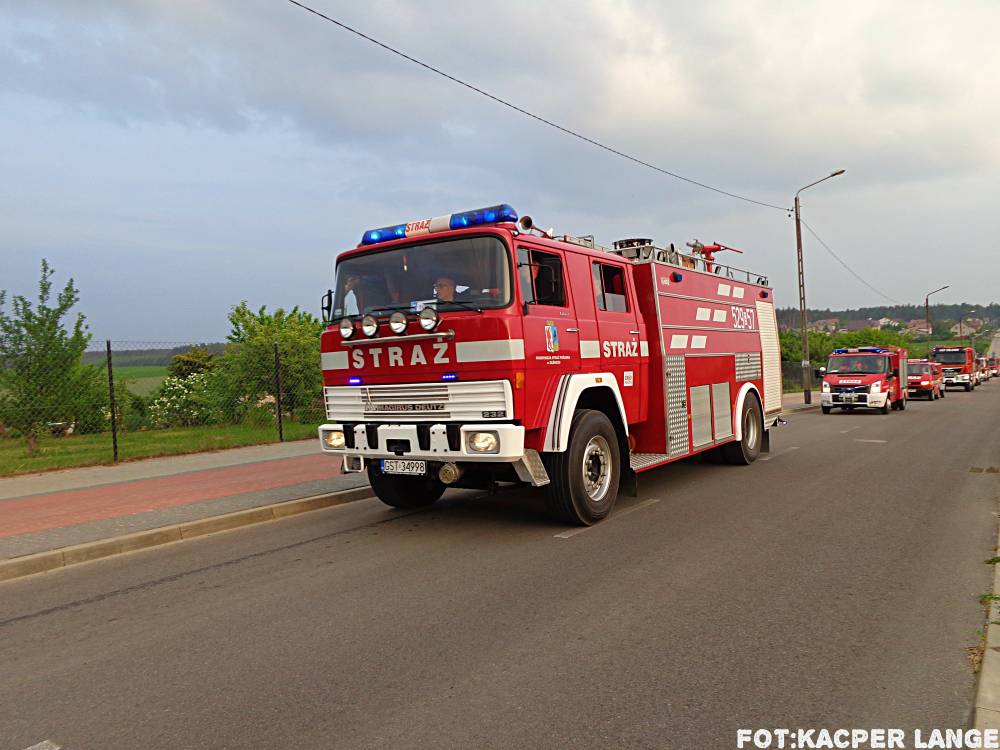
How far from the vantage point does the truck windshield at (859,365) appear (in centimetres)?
2273

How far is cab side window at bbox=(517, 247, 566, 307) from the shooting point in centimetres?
641

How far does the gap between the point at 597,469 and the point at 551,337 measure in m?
1.54

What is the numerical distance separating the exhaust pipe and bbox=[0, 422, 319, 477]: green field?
7.81 meters

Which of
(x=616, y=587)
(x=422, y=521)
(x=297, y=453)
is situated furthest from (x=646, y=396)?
(x=297, y=453)

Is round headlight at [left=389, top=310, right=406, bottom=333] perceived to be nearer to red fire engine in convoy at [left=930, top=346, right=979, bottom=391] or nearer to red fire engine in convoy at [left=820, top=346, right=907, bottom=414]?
red fire engine in convoy at [left=820, top=346, right=907, bottom=414]

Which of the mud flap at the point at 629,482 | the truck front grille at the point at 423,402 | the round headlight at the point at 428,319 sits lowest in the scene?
the mud flap at the point at 629,482

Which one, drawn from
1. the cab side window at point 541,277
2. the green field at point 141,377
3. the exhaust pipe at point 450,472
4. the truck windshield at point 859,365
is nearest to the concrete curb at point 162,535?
the exhaust pipe at point 450,472

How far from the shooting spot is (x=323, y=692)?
3.49m

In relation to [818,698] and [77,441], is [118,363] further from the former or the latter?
[818,698]

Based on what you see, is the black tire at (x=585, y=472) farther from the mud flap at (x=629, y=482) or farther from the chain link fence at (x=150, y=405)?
the chain link fence at (x=150, y=405)

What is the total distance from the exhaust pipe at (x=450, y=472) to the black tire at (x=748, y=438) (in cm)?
560

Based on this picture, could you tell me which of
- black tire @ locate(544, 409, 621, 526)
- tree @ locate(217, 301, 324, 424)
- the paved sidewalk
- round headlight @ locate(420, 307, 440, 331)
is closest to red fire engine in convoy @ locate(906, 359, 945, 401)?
tree @ locate(217, 301, 324, 424)

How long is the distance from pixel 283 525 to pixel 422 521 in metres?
1.52

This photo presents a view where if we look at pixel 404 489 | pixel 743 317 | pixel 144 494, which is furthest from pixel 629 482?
pixel 144 494
